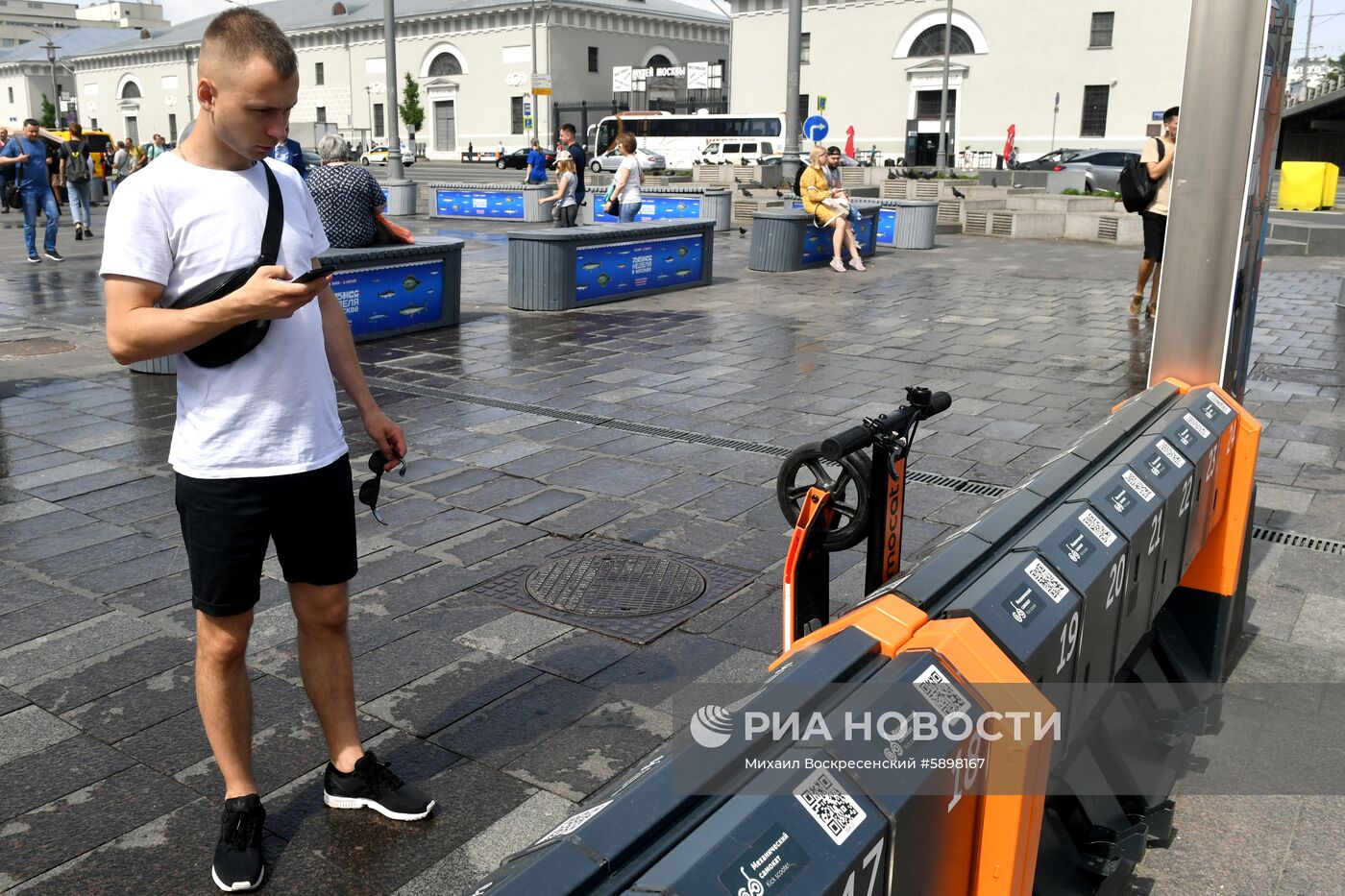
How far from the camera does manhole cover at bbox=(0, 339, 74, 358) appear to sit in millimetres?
9398

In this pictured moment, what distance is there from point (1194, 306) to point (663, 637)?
213 cm

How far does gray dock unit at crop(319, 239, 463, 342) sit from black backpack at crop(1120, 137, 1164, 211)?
594 centimetres

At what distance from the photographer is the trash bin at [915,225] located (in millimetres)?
18344

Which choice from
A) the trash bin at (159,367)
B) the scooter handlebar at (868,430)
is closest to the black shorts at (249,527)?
the scooter handlebar at (868,430)

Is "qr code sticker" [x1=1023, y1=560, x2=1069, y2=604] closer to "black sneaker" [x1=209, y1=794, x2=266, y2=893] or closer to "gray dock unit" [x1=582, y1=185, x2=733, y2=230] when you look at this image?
"black sneaker" [x1=209, y1=794, x2=266, y2=893]

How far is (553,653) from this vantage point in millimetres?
4000

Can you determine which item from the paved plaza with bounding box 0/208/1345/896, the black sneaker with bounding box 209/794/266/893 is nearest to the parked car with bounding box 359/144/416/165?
the paved plaza with bounding box 0/208/1345/896

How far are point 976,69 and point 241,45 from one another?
180 feet

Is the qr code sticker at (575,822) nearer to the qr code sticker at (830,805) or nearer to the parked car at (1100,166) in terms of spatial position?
the qr code sticker at (830,805)

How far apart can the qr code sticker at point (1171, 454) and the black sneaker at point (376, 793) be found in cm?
216

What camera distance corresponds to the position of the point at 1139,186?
32.5 feet

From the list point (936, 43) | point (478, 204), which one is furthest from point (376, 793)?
point (936, 43)

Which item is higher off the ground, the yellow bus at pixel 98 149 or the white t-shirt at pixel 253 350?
the yellow bus at pixel 98 149

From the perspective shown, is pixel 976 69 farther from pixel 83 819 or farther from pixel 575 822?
pixel 575 822
